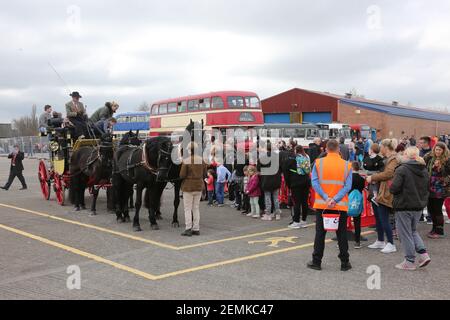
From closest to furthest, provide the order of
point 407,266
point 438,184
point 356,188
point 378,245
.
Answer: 1. point 407,266
2. point 378,245
3. point 356,188
4. point 438,184

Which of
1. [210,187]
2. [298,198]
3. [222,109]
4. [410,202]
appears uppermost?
[222,109]

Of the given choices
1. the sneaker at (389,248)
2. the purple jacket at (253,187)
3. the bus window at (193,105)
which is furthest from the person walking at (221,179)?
the bus window at (193,105)

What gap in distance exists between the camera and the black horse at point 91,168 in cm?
1118

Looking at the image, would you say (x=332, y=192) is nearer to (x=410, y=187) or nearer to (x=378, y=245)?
(x=410, y=187)

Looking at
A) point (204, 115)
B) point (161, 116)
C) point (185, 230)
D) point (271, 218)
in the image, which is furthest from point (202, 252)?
point (161, 116)

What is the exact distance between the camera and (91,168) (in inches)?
448

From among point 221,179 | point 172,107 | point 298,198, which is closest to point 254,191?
point 298,198


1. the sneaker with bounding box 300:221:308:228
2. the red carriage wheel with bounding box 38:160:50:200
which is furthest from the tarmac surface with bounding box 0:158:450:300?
the red carriage wheel with bounding box 38:160:50:200

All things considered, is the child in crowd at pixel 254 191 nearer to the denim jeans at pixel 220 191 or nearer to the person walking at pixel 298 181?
the person walking at pixel 298 181

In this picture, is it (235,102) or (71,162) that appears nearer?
(71,162)

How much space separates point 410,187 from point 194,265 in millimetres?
3357

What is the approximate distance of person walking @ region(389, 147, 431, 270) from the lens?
636cm

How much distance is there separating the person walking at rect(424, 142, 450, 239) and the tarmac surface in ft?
1.28

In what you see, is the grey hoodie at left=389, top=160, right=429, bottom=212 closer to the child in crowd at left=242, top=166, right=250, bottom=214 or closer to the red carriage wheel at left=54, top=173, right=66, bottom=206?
the child in crowd at left=242, top=166, right=250, bottom=214
